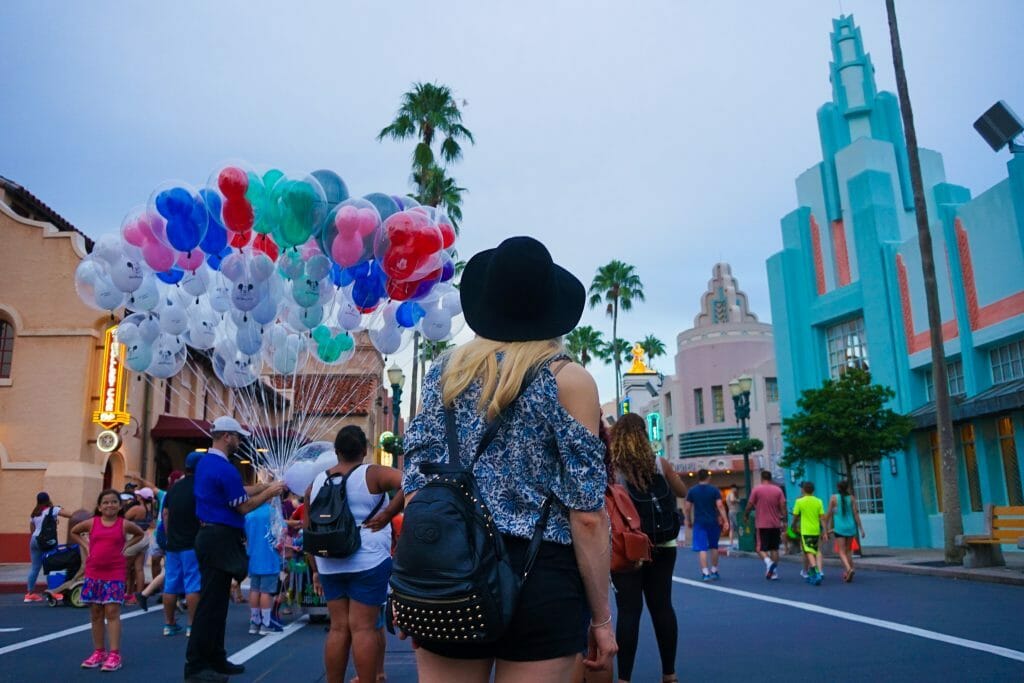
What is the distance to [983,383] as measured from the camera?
20969mm

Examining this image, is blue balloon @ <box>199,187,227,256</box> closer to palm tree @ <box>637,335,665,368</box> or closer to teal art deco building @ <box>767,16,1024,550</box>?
teal art deco building @ <box>767,16,1024,550</box>

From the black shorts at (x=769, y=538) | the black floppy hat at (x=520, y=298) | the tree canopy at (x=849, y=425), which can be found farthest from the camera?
the tree canopy at (x=849, y=425)

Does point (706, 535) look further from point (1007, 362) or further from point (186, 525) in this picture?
point (1007, 362)

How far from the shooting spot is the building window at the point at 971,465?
21.3 m

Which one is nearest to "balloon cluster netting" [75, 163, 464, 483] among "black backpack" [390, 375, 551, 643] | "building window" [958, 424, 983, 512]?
"black backpack" [390, 375, 551, 643]

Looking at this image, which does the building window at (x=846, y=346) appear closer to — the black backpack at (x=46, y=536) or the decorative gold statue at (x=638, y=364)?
the black backpack at (x=46, y=536)

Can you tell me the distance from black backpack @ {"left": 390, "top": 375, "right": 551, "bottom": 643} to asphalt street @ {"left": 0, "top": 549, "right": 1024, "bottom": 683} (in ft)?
15.8

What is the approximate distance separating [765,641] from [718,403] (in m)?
41.3

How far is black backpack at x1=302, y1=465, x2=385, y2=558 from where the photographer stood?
527cm

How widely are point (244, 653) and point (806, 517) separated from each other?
32.2ft

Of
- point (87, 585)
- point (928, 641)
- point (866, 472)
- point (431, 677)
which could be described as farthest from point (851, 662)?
point (866, 472)

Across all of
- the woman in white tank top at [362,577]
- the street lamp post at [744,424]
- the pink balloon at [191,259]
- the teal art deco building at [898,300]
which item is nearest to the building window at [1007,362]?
the teal art deco building at [898,300]

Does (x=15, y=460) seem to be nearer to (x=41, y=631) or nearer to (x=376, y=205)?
(x=41, y=631)

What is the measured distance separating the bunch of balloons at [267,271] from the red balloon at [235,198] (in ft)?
0.04
